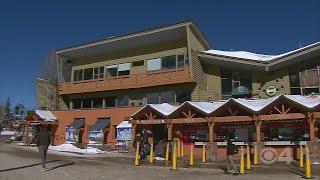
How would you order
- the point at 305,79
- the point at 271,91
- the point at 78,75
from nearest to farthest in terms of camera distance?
the point at 305,79, the point at 271,91, the point at 78,75

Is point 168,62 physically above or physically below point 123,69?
above

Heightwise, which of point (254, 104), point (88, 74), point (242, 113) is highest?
point (88, 74)

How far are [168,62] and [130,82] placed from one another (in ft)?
12.5

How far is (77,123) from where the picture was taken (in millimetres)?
38844

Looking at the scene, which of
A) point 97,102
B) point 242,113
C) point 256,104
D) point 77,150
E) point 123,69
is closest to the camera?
point 256,104

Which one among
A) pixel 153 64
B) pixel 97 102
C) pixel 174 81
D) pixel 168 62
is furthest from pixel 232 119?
pixel 97 102

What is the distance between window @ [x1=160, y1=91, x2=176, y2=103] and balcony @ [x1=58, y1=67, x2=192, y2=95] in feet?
4.07

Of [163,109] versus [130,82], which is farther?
[130,82]

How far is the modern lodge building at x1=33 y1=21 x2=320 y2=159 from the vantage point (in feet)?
88.5

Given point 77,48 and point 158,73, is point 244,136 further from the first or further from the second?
point 77,48

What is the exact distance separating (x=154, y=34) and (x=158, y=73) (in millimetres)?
3297

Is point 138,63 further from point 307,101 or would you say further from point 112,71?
point 307,101

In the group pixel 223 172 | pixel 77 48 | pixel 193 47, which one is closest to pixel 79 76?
pixel 77 48

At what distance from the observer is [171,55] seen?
117ft
